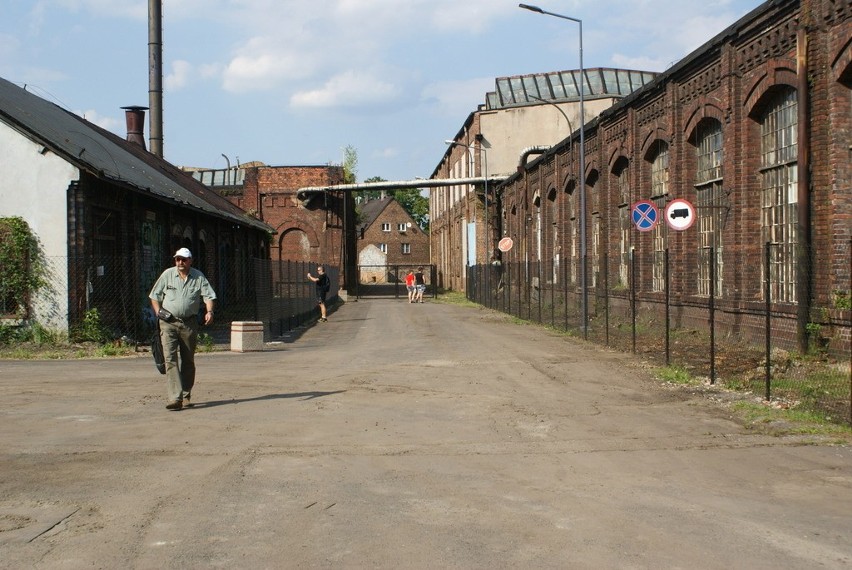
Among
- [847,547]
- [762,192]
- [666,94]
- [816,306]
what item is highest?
[666,94]

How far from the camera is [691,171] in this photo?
21.8m

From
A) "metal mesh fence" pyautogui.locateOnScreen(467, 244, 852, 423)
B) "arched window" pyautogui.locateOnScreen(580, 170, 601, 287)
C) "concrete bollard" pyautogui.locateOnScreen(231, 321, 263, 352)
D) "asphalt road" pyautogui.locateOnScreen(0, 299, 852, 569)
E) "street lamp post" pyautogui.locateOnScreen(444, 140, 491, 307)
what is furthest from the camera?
"street lamp post" pyautogui.locateOnScreen(444, 140, 491, 307)

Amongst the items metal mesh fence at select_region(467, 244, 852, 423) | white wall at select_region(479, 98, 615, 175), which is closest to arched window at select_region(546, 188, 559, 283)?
metal mesh fence at select_region(467, 244, 852, 423)

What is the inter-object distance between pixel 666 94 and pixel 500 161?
29368 mm

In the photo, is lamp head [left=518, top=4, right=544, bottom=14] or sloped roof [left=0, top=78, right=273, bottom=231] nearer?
sloped roof [left=0, top=78, right=273, bottom=231]

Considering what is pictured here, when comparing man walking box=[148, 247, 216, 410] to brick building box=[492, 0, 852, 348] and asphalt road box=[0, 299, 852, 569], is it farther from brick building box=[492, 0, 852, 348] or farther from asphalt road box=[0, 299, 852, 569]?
brick building box=[492, 0, 852, 348]

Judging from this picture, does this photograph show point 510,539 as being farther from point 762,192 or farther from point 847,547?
point 762,192

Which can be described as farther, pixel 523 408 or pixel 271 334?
pixel 271 334

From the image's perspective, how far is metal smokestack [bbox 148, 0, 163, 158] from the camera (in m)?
37.8

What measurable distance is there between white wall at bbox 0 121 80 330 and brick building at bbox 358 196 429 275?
8297cm

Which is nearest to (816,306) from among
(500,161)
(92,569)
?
(92,569)

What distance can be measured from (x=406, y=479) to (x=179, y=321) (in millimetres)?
4760

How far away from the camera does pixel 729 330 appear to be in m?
18.7

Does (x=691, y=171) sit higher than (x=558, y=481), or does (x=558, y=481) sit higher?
(x=691, y=171)
